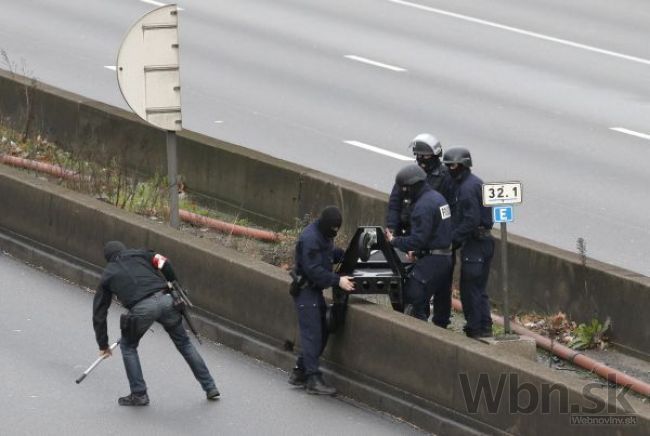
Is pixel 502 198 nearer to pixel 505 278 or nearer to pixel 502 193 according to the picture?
pixel 502 193

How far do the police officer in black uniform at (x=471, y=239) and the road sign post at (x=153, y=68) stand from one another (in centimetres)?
321

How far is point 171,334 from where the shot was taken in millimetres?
13453

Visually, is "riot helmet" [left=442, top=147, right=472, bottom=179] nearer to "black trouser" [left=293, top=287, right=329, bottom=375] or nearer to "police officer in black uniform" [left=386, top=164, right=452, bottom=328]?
"police officer in black uniform" [left=386, top=164, right=452, bottom=328]

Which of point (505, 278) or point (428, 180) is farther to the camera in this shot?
point (428, 180)

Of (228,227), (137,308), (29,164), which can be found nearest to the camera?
(137,308)

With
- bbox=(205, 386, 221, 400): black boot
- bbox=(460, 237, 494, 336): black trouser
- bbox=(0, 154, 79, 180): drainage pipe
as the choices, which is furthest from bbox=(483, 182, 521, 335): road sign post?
bbox=(0, 154, 79, 180): drainage pipe

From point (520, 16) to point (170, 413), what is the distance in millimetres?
17494

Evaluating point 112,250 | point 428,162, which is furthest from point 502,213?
point 112,250

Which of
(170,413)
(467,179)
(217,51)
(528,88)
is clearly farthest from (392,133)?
(170,413)

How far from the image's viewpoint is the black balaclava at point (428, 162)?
47.3 ft

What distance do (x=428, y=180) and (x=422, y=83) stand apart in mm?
10306

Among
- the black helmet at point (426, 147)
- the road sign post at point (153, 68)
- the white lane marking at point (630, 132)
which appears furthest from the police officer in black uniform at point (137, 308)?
the white lane marking at point (630, 132)

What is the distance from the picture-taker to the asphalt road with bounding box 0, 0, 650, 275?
783 inches

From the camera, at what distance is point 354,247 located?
45.0 ft
